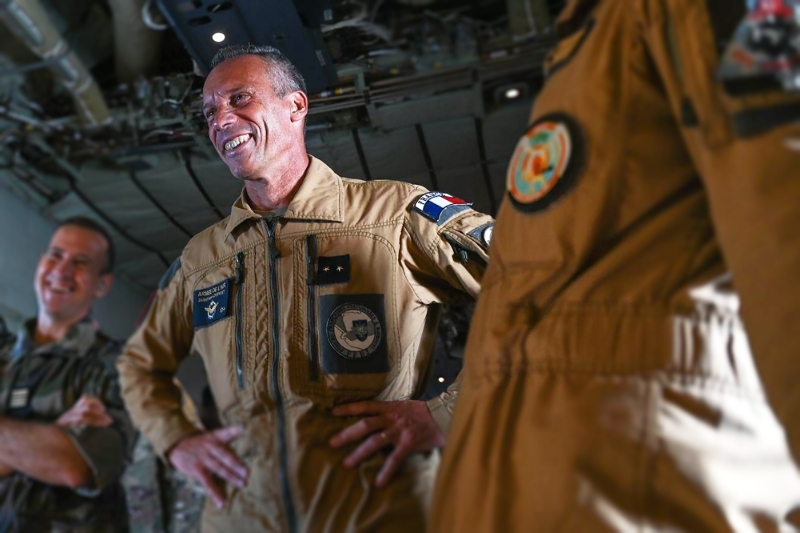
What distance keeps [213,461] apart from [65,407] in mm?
518

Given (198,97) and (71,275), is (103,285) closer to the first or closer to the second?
(71,275)

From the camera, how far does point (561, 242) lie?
0.59 meters

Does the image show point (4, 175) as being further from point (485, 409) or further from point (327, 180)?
point (485, 409)

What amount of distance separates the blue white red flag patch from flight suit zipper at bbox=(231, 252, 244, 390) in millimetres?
266

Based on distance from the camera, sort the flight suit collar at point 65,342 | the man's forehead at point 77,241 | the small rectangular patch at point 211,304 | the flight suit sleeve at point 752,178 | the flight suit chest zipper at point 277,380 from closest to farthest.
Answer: the flight suit sleeve at point 752,178, the flight suit chest zipper at point 277,380, the small rectangular patch at point 211,304, the man's forehead at point 77,241, the flight suit collar at point 65,342

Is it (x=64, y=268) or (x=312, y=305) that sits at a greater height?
(x=64, y=268)

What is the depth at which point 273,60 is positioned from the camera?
856 mm

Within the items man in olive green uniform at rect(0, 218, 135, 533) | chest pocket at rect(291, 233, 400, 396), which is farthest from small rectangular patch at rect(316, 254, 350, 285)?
man in olive green uniform at rect(0, 218, 135, 533)

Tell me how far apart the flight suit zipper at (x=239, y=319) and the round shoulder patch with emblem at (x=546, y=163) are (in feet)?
1.39

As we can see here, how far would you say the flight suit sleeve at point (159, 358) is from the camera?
92cm

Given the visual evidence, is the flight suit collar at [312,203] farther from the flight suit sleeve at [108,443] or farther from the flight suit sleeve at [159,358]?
the flight suit sleeve at [108,443]

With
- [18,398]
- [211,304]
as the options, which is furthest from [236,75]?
[18,398]

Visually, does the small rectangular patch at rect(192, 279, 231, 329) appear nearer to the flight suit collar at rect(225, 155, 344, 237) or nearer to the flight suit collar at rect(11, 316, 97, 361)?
the flight suit collar at rect(225, 155, 344, 237)

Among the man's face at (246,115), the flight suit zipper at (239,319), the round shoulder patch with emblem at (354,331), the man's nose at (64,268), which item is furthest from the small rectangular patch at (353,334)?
the man's nose at (64,268)
